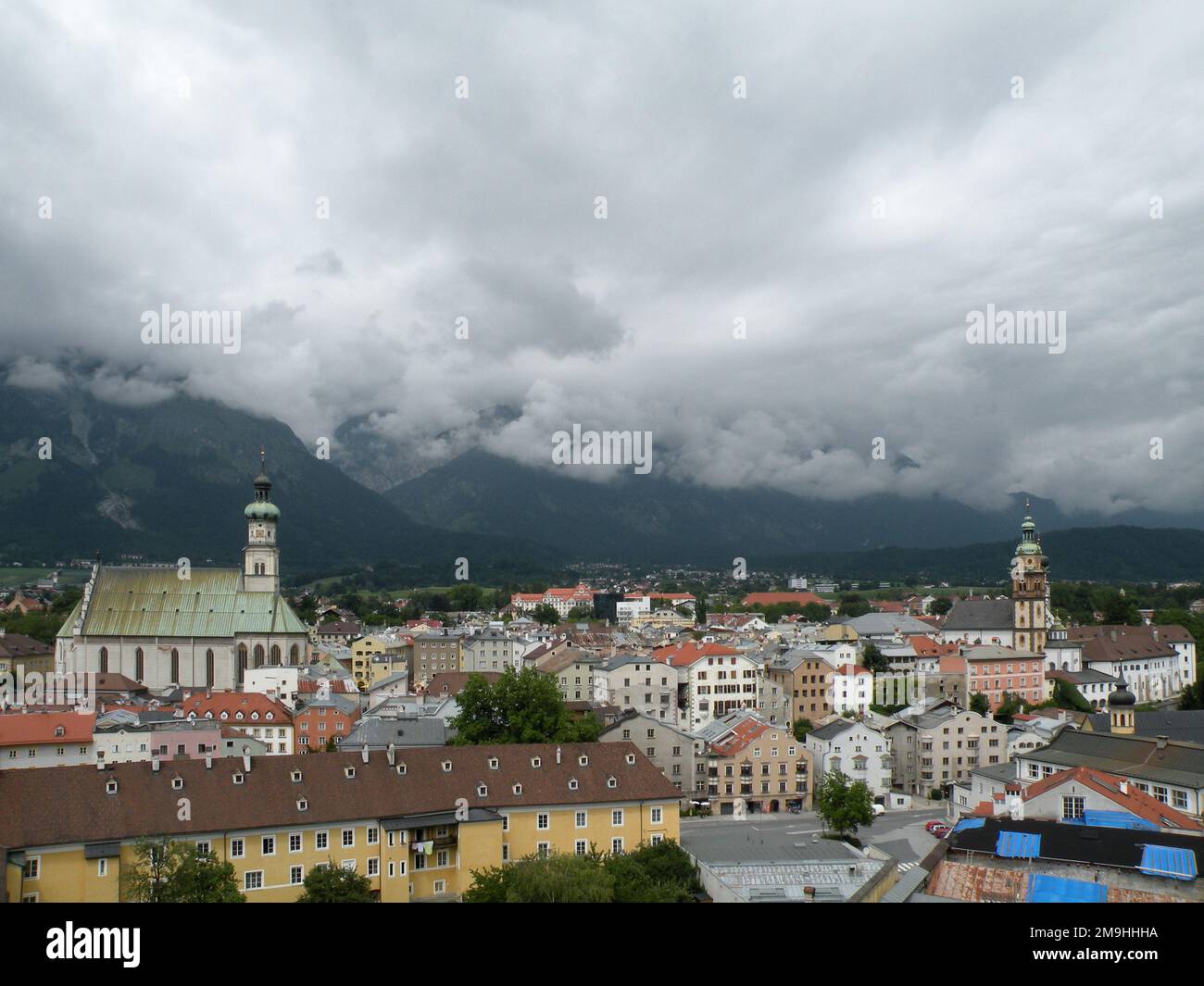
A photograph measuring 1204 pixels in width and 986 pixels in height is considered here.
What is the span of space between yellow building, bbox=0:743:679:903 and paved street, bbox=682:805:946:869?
2.76 meters

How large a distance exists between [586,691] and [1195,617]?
68647 millimetres

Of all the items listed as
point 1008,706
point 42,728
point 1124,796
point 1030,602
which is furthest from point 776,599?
point 1124,796

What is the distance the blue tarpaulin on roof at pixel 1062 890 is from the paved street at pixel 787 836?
39.7 feet

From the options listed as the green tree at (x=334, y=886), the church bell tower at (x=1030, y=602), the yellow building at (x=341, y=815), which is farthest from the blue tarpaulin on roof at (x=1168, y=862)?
the church bell tower at (x=1030, y=602)

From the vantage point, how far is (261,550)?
3469 inches

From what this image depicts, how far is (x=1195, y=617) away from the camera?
333 ft

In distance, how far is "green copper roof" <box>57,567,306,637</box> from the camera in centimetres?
8088

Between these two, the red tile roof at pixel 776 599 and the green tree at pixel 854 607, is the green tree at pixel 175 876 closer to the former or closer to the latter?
the green tree at pixel 854 607

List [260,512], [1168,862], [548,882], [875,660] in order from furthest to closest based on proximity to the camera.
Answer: [260,512]
[875,660]
[548,882]
[1168,862]

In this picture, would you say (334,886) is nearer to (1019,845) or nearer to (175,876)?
(175,876)

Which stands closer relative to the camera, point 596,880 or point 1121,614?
point 596,880

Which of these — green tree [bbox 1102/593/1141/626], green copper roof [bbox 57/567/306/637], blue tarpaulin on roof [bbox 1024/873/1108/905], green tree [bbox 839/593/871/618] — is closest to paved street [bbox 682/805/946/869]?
blue tarpaulin on roof [bbox 1024/873/1108/905]

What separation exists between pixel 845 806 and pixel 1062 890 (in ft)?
66.3
